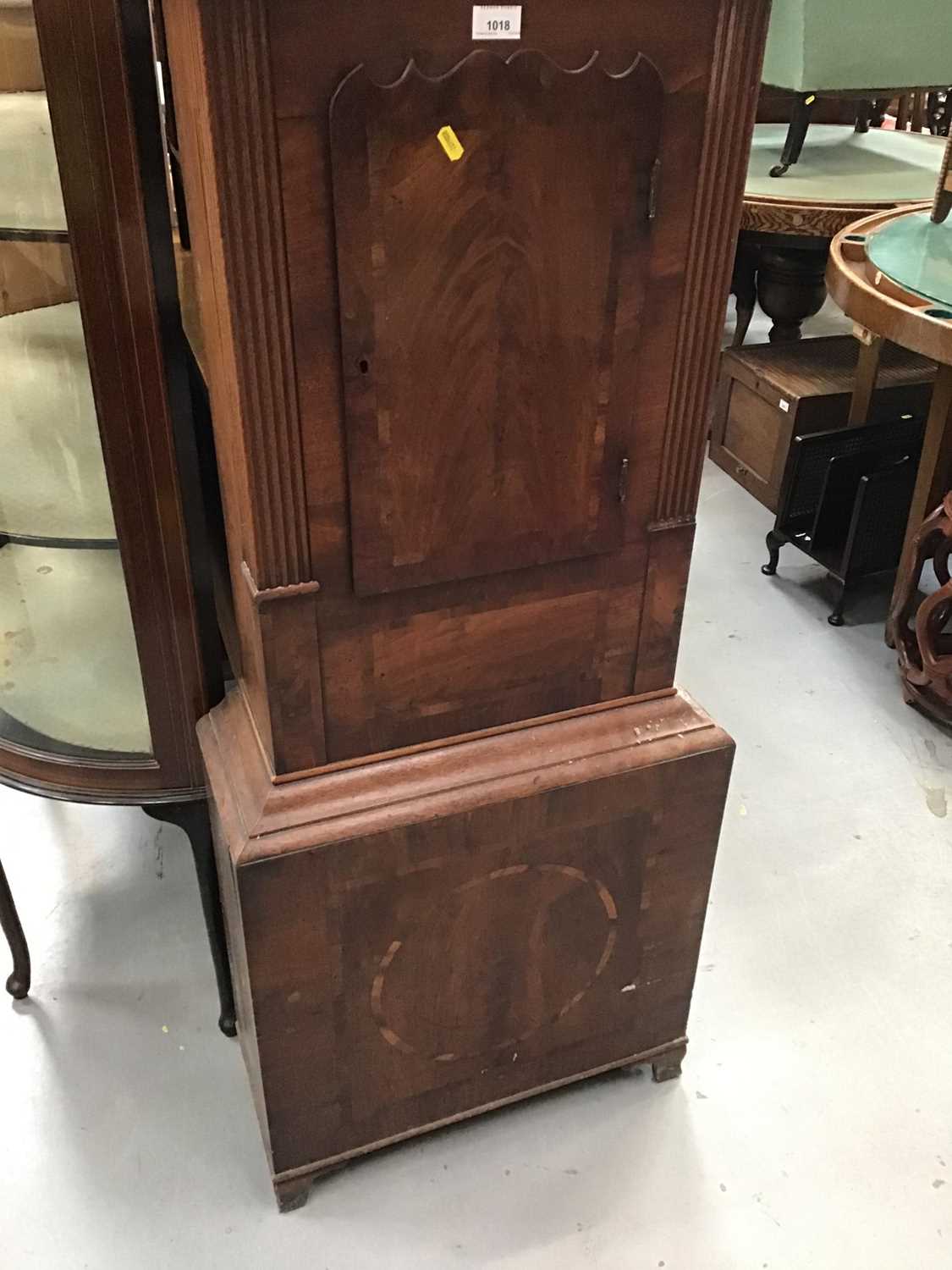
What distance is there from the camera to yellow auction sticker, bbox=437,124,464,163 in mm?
872

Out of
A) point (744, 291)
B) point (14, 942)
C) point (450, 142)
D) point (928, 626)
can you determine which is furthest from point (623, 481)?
point (744, 291)

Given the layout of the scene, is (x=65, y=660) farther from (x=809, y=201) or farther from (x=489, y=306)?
(x=809, y=201)

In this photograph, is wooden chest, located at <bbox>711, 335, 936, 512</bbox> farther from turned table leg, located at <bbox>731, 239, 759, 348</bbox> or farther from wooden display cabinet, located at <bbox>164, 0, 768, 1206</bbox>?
wooden display cabinet, located at <bbox>164, 0, 768, 1206</bbox>

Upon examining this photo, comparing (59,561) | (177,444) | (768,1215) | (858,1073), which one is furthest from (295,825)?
(858,1073)

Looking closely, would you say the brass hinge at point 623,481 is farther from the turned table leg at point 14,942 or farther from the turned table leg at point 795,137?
the turned table leg at point 795,137

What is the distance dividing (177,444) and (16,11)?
391 millimetres

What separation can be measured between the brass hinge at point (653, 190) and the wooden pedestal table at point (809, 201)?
182 centimetres

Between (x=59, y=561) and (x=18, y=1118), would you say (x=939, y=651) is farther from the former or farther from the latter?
(x=18, y=1118)

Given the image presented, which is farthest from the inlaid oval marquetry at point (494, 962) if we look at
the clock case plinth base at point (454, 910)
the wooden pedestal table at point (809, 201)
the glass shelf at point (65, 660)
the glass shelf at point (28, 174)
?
the wooden pedestal table at point (809, 201)

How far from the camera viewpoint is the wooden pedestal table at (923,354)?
1.93 meters

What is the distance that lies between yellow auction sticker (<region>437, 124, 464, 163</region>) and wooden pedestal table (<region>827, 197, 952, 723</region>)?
1.24m

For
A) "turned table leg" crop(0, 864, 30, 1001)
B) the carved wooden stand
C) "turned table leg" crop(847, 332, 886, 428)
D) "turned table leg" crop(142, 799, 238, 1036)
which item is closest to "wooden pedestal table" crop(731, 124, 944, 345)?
"turned table leg" crop(847, 332, 886, 428)

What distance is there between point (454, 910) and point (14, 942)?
2.26 feet

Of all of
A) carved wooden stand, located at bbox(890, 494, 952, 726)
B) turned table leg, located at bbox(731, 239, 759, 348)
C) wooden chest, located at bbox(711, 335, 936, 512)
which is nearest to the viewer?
carved wooden stand, located at bbox(890, 494, 952, 726)
